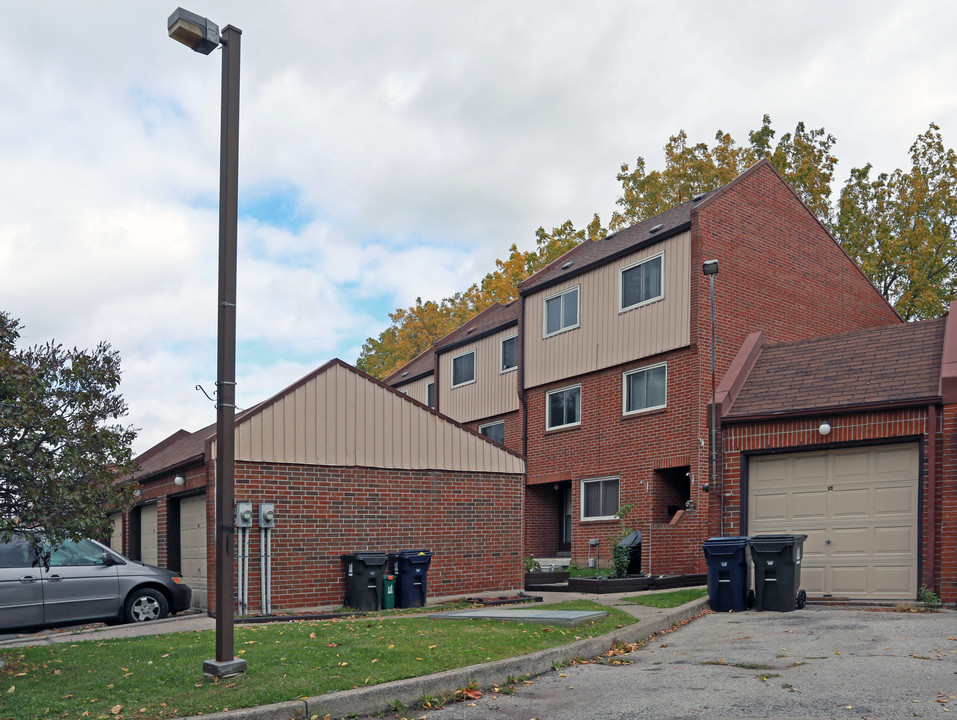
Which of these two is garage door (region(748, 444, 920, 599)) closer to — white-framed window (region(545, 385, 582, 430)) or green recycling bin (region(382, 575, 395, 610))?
green recycling bin (region(382, 575, 395, 610))

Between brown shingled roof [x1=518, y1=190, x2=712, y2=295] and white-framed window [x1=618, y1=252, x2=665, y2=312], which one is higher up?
brown shingled roof [x1=518, y1=190, x2=712, y2=295]

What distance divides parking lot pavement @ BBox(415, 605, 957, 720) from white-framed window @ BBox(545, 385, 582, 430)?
505 inches

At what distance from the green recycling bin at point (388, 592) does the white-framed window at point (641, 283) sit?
33.3 feet

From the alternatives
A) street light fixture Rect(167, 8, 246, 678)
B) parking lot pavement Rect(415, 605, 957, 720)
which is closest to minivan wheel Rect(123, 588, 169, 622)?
street light fixture Rect(167, 8, 246, 678)

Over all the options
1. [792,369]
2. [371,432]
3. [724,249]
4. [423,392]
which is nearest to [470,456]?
[371,432]

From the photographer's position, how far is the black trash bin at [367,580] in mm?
15031

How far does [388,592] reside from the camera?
15250 mm

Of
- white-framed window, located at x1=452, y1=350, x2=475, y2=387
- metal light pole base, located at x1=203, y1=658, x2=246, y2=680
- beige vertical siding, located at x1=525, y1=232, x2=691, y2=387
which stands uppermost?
beige vertical siding, located at x1=525, y1=232, x2=691, y2=387

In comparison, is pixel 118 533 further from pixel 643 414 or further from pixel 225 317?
pixel 225 317

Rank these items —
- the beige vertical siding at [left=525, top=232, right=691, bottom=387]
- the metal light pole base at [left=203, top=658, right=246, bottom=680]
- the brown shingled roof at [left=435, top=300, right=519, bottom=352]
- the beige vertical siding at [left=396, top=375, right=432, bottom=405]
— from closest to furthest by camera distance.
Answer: the metal light pole base at [left=203, top=658, right=246, bottom=680] → the beige vertical siding at [left=525, top=232, right=691, bottom=387] → the brown shingled roof at [left=435, top=300, right=519, bottom=352] → the beige vertical siding at [left=396, top=375, right=432, bottom=405]

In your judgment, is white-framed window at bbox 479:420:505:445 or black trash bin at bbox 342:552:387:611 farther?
white-framed window at bbox 479:420:505:445

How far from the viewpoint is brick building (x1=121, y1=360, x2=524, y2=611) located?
14.9 m

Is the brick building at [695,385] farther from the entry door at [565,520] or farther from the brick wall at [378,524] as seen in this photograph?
the brick wall at [378,524]

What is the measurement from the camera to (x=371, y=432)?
53.0 ft
